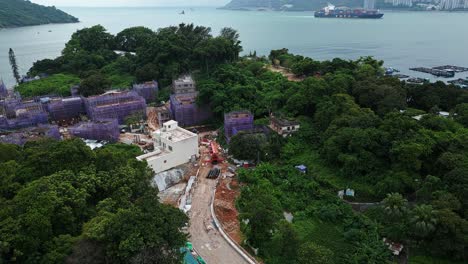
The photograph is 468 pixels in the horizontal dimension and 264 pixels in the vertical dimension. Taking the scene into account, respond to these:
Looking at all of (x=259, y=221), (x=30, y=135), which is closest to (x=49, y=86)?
(x=30, y=135)

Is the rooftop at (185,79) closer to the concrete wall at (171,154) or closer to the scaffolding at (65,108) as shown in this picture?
the scaffolding at (65,108)

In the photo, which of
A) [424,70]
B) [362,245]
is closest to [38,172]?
[362,245]

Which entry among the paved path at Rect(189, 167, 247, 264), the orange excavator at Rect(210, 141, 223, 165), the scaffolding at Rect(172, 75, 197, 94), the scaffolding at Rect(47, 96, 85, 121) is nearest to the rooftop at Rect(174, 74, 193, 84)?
the scaffolding at Rect(172, 75, 197, 94)

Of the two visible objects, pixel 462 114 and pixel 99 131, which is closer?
pixel 462 114

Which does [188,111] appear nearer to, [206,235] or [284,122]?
[284,122]

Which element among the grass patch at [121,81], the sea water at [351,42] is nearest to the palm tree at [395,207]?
the grass patch at [121,81]

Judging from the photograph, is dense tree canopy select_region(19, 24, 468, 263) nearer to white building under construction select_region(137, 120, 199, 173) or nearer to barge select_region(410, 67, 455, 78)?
white building under construction select_region(137, 120, 199, 173)
